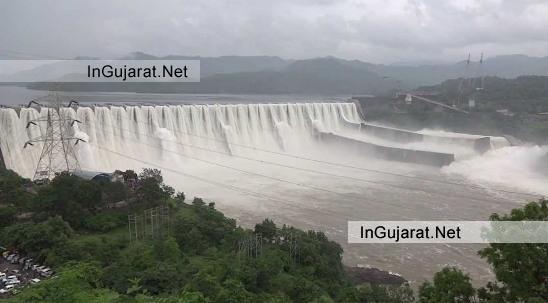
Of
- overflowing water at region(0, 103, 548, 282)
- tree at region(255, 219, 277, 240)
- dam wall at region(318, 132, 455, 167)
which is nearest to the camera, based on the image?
tree at region(255, 219, 277, 240)

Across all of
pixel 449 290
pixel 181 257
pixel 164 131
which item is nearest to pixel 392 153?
pixel 164 131

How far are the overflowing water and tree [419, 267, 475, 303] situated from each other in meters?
7.14

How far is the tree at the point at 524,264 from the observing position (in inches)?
203

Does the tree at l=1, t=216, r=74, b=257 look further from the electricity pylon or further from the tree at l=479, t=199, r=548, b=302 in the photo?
the tree at l=479, t=199, r=548, b=302

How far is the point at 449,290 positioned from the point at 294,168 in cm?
2062

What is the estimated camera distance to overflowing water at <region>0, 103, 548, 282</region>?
17.2 metres

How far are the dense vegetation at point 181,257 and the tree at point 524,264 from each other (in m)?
0.01

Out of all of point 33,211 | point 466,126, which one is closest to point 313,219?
point 33,211

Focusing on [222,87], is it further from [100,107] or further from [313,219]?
[313,219]

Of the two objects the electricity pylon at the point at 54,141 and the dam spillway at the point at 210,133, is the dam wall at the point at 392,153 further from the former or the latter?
the electricity pylon at the point at 54,141

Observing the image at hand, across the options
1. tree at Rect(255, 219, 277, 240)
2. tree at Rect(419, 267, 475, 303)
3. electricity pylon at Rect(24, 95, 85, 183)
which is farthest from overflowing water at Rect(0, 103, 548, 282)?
tree at Rect(419, 267, 475, 303)

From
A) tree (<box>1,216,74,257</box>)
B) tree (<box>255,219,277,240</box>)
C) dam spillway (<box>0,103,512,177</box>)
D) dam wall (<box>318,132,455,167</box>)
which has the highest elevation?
dam spillway (<box>0,103,512,177</box>)

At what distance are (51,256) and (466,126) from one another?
109 ft

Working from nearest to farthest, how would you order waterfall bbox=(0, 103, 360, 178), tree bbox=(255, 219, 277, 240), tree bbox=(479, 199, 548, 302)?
1. tree bbox=(479, 199, 548, 302)
2. tree bbox=(255, 219, 277, 240)
3. waterfall bbox=(0, 103, 360, 178)
